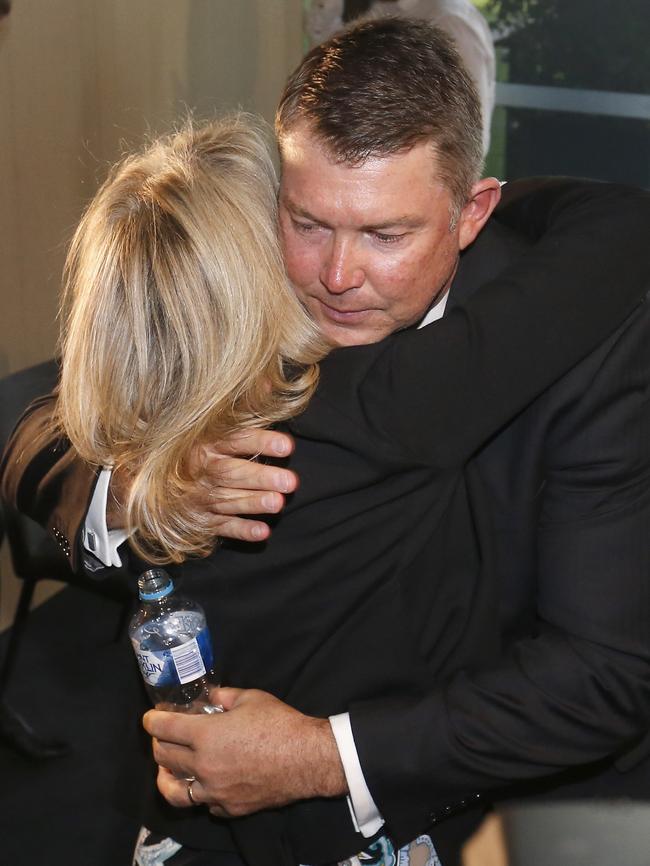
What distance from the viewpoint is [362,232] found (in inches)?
54.2

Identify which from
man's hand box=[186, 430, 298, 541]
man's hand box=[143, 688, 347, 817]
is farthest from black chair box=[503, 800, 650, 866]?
man's hand box=[186, 430, 298, 541]

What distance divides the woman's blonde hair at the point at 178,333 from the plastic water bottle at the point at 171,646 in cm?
6

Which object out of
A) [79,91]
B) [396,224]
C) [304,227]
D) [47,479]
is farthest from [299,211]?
[79,91]

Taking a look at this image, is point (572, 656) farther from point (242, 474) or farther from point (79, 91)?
point (79, 91)

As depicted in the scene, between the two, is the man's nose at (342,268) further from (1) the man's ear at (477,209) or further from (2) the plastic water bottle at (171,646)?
(2) the plastic water bottle at (171,646)

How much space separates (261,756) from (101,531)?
43cm

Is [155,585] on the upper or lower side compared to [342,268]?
lower

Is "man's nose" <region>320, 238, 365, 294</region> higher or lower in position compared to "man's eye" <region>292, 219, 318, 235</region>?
lower

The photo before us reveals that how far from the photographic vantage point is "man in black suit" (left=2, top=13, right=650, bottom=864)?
4.09 feet

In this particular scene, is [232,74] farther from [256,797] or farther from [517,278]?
[256,797]

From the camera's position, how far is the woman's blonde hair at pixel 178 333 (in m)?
1.28

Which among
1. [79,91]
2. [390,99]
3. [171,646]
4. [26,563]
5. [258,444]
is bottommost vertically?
[26,563]

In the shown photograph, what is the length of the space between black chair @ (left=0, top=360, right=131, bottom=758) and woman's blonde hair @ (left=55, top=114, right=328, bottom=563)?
1466 millimetres

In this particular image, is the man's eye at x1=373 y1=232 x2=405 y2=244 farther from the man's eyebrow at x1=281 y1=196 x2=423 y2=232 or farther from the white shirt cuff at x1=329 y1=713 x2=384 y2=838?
the white shirt cuff at x1=329 y1=713 x2=384 y2=838
